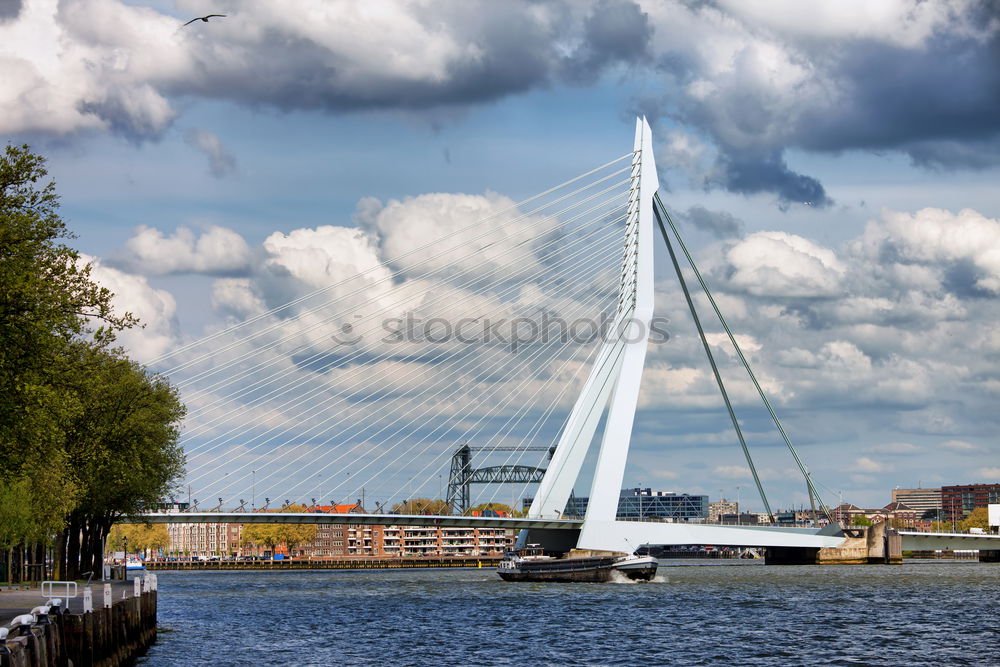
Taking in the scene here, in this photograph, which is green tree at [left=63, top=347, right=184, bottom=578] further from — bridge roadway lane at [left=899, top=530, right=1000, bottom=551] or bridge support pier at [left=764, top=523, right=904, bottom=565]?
bridge roadway lane at [left=899, top=530, right=1000, bottom=551]

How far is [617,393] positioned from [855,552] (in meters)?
65.2

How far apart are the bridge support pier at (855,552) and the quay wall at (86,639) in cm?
9569

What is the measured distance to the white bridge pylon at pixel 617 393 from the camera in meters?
76.7

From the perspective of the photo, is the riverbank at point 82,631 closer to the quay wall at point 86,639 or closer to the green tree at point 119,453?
the quay wall at point 86,639

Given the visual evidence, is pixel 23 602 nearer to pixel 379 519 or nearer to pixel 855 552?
pixel 379 519

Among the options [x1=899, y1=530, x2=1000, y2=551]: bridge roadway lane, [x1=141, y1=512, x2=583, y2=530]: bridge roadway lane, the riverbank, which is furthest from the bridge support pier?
the riverbank

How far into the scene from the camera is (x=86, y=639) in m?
28.9

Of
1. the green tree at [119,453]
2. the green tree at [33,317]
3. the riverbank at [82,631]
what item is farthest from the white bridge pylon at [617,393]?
the green tree at [33,317]

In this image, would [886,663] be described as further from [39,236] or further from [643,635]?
[39,236]

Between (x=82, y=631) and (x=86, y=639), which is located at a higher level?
(x=82, y=631)

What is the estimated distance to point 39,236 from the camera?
101 feet

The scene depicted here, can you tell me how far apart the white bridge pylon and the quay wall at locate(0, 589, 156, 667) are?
38451mm

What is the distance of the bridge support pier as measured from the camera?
418ft

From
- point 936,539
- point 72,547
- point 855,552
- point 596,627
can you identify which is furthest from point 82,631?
point 936,539
